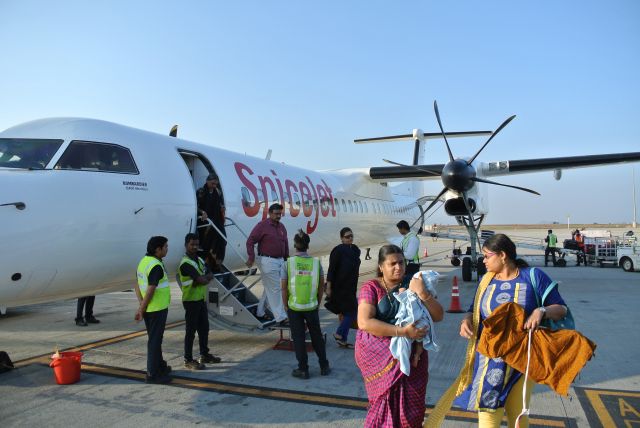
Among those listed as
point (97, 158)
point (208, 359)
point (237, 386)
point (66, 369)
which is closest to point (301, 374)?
point (237, 386)

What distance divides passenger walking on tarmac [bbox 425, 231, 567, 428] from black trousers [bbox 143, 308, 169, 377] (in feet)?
11.2

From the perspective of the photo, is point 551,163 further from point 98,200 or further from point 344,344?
point 98,200

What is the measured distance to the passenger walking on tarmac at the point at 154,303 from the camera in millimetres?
5301

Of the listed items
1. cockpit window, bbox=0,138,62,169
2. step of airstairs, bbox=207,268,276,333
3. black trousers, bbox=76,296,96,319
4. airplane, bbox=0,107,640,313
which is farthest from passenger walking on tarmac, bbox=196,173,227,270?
black trousers, bbox=76,296,96,319

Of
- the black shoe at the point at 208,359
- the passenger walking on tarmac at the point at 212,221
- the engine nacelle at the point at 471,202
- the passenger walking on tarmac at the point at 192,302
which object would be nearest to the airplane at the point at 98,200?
the passenger walking on tarmac at the point at 212,221

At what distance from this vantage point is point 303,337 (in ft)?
18.4

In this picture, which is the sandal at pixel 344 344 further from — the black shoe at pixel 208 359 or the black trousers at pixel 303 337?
the black shoe at pixel 208 359

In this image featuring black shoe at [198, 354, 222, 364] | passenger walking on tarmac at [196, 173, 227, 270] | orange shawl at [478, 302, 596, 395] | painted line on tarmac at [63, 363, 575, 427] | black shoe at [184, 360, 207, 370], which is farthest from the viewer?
passenger walking on tarmac at [196, 173, 227, 270]

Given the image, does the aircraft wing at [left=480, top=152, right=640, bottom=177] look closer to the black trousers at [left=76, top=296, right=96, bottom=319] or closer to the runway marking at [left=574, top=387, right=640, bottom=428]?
Answer: the runway marking at [left=574, top=387, right=640, bottom=428]

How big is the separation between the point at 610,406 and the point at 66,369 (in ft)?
18.2

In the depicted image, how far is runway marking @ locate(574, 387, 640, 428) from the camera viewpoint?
4.11m

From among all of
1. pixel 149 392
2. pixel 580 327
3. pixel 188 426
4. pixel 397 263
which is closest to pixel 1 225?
pixel 149 392

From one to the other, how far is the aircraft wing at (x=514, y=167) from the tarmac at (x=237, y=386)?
5.00m

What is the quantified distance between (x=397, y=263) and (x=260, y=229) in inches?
172
